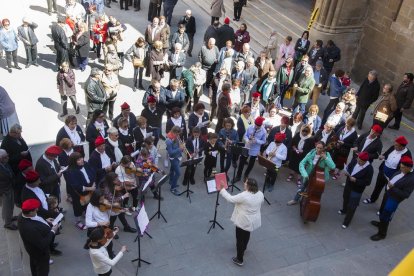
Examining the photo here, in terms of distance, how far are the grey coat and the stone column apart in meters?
7.90

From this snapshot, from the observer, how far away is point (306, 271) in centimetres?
794

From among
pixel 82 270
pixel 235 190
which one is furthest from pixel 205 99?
pixel 82 270

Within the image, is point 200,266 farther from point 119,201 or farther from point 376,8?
point 376,8

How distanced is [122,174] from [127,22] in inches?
418

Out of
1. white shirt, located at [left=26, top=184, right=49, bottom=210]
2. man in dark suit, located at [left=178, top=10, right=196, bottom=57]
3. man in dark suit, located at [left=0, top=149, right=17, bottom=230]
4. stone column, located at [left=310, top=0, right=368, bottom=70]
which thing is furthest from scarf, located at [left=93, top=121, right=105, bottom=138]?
stone column, located at [left=310, top=0, right=368, bottom=70]

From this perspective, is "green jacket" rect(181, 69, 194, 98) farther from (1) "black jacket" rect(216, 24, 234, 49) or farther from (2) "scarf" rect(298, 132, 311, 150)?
(2) "scarf" rect(298, 132, 311, 150)

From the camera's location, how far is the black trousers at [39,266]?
673 centimetres

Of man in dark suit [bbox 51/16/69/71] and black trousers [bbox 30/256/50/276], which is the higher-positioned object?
man in dark suit [bbox 51/16/69/71]

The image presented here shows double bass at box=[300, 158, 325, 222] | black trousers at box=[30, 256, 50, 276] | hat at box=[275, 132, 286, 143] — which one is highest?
hat at box=[275, 132, 286, 143]

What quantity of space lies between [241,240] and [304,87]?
5377 mm

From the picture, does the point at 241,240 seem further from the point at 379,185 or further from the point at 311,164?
the point at 379,185

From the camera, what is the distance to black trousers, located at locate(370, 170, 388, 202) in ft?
30.6

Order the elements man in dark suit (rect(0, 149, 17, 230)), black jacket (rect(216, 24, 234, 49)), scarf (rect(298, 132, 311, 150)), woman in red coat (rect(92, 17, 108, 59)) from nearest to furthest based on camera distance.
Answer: man in dark suit (rect(0, 149, 17, 230)) → scarf (rect(298, 132, 311, 150)) → woman in red coat (rect(92, 17, 108, 59)) → black jacket (rect(216, 24, 234, 49))

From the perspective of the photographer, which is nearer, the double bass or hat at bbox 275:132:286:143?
the double bass
